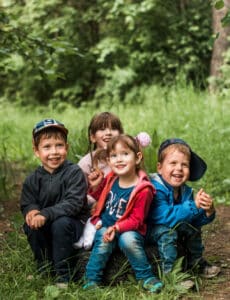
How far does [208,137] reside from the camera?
682cm

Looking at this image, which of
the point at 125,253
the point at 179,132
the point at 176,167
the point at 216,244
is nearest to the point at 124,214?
the point at 125,253

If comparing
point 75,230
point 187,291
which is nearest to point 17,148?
point 75,230

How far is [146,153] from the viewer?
19.2 feet

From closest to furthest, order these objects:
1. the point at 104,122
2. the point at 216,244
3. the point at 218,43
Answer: the point at 104,122 → the point at 216,244 → the point at 218,43

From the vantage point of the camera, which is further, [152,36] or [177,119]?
[152,36]

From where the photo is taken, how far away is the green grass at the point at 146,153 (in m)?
3.53

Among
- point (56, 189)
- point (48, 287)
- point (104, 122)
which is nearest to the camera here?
point (48, 287)

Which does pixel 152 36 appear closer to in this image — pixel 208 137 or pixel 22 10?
pixel 22 10

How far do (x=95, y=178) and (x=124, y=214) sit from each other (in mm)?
553

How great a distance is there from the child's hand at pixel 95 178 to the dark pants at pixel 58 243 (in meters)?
0.33

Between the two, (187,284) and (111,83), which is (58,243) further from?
(111,83)

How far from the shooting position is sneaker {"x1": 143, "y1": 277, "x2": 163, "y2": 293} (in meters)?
3.50

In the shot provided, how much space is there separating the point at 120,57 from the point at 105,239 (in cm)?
1021

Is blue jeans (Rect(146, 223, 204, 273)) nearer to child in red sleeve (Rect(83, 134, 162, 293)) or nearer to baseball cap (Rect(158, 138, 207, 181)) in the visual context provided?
child in red sleeve (Rect(83, 134, 162, 293))
